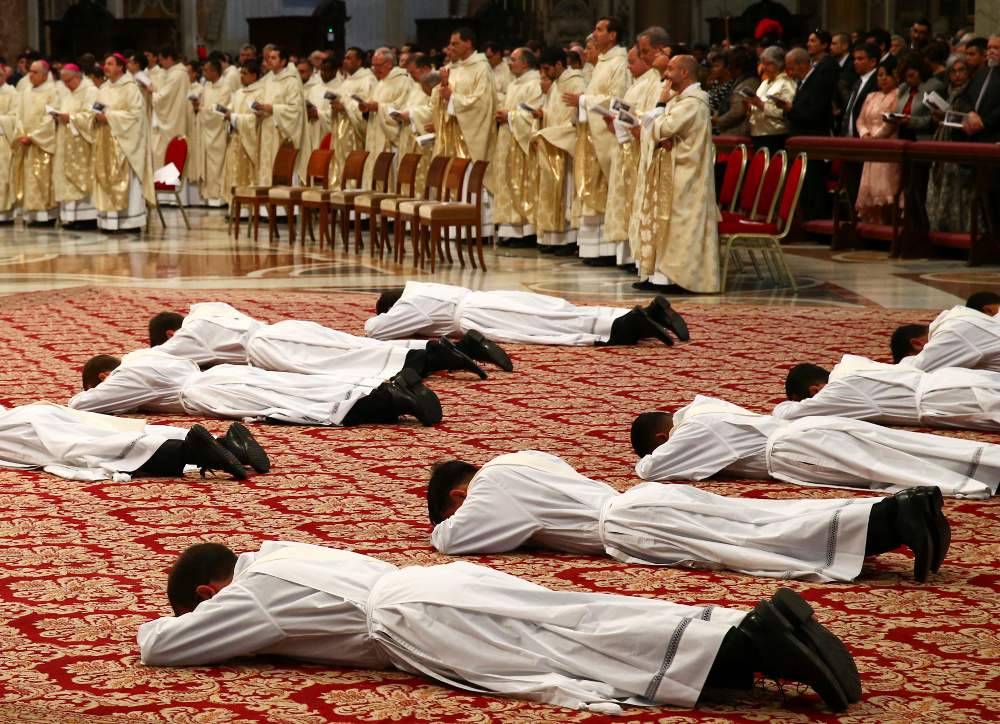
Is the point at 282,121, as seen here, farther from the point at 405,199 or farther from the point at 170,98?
the point at 405,199

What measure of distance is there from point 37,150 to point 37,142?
239 mm

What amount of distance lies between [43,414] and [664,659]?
2.87 meters

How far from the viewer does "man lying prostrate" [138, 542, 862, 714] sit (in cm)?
261

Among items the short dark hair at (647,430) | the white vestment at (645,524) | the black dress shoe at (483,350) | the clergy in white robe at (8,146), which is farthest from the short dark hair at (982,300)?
the clergy in white robe at (8,146)

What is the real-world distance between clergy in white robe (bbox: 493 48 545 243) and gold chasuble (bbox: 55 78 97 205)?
4775mm

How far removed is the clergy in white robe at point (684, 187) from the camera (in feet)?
29.6

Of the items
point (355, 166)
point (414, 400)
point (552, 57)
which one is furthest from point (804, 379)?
point (355, 166)

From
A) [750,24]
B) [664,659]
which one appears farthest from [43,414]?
[750,24]

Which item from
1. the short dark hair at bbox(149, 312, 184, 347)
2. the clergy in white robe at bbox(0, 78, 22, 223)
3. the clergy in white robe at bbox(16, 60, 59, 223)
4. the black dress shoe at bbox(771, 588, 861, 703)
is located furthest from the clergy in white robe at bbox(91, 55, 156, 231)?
the black dress shoe at bbox(771, 588, 861, 703)

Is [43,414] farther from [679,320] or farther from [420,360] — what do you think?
[679,320]

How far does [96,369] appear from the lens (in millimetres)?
5484

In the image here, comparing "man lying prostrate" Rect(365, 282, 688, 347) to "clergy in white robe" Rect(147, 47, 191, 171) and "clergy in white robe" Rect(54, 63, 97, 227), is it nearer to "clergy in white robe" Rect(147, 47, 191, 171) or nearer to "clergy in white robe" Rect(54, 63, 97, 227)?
"clergy in white robe" Rect(54, 63, 97, 227)

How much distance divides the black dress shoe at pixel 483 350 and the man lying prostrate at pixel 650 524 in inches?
110

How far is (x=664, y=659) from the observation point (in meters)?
2.66
